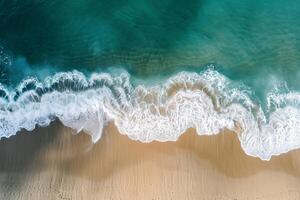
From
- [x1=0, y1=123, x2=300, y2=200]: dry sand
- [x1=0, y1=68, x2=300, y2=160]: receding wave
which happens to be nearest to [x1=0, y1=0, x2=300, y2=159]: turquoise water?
[x1=0, y1=68, x2=300, y2=160]: receding wave

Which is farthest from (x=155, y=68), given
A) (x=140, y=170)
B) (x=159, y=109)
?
(x=140, y=170)

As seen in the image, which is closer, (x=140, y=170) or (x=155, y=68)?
(x=140, y=170)

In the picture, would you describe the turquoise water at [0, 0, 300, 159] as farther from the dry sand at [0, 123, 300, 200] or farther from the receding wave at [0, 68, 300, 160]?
the dry sand at [0, 123, 300, 200]

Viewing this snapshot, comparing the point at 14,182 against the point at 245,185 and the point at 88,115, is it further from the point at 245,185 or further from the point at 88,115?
the point at 245,185

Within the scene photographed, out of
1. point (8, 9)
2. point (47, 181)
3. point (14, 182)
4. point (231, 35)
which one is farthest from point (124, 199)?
point (8, 9)

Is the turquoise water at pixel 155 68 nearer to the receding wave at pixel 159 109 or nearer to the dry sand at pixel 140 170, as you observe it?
the receding wave at pixel 159 109

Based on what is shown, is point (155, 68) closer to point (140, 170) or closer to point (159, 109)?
point (159, 109)
